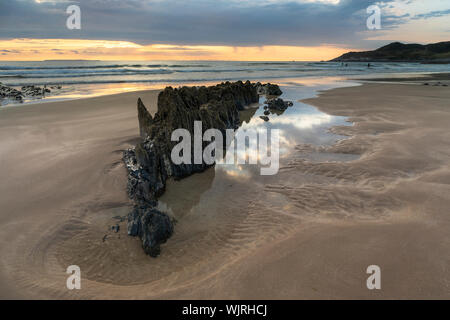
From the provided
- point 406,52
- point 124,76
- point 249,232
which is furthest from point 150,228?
point 406,52

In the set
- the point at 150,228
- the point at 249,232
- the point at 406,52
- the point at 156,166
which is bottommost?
the point at 249,232

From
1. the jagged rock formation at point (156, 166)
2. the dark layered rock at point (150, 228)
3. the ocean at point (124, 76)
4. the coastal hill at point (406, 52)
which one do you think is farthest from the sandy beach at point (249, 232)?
the coastal hill at point (406, 52)

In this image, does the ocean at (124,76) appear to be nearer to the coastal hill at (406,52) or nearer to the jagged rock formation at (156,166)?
the jagged rock formation at (156,166)

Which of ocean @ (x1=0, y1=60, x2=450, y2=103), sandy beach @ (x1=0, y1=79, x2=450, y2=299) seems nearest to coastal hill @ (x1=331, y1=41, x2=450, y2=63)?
ocean @ (x1=0, y1=60, x2=450, y2=103)

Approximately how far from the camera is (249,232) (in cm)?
507

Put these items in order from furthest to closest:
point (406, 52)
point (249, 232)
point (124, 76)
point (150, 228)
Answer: point (406, 52) → point (124, 76) → point (249, 232) → point (150, 228)

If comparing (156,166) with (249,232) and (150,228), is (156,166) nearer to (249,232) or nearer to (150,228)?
(150,228)

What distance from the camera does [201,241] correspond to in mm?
4801

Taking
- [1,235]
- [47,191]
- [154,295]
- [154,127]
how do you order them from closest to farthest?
1. [154,295]
2. [1,235]
3. [47,191]
4. [154,127]

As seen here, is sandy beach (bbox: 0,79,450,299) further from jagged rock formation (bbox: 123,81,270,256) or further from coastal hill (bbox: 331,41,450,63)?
Answer: coastal hill (bbox: 331,41,450,63)
